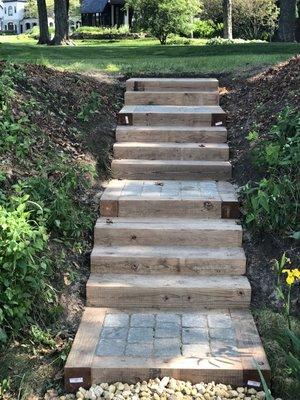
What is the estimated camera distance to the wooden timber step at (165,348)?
337 centimetres

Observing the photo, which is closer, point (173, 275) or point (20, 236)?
point (20, 236)

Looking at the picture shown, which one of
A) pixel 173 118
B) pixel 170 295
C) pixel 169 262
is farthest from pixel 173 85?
pixel 170 295

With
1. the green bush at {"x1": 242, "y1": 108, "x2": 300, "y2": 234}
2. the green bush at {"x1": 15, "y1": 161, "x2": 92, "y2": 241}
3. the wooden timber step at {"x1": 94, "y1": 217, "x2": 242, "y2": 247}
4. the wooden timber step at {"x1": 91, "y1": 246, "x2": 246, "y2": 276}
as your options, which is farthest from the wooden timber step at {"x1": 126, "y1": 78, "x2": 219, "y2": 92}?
the wooden timber step at {"x1": 91, "y1": 246, "x2": 246, "y2": 276}

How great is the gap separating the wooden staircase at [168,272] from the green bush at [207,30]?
2729 cm

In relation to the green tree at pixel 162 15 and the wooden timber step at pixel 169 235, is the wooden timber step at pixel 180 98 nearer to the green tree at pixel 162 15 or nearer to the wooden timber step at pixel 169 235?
the wooden timber step at pixel 169 235

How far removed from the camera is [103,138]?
6117 millimetres

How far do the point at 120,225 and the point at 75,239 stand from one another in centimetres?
43

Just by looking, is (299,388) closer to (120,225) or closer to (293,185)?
(293,185)

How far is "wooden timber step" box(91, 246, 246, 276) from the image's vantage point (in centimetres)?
437

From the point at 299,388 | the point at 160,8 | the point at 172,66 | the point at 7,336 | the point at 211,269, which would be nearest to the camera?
the point at 299,388

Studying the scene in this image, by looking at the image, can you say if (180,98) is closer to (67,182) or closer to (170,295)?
(67,182)

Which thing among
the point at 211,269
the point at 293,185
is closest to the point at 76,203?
the point at 211,269

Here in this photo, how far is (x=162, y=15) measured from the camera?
74.4ft

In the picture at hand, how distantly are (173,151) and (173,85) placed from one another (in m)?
1.82
